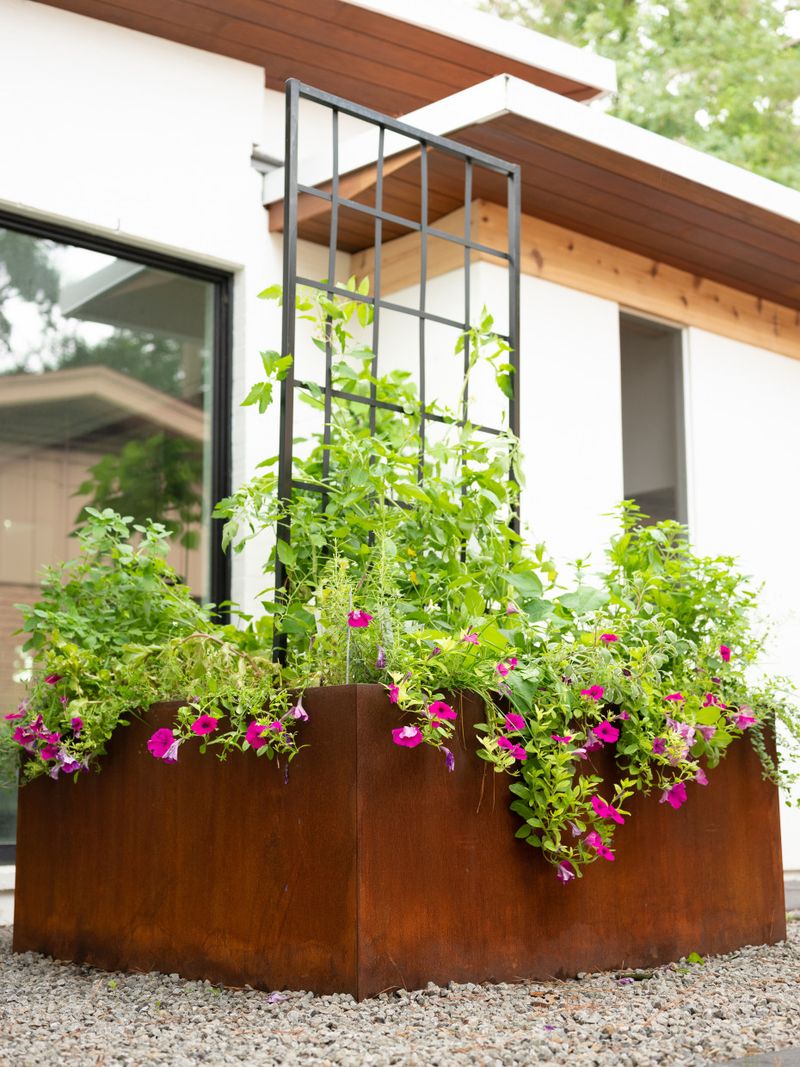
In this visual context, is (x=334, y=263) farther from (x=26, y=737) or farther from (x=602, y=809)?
(x=602, y=809)

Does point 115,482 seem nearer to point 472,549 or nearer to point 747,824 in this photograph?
point 472,549

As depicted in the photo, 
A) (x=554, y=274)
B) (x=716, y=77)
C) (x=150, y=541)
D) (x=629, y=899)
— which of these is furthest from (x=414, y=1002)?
(x=716, y=77)

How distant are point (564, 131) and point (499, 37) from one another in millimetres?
1081

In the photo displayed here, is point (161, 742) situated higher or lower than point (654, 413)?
lower

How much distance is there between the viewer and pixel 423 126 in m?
4.32

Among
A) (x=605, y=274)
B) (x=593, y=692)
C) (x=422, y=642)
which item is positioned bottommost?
(x=593, y=692)

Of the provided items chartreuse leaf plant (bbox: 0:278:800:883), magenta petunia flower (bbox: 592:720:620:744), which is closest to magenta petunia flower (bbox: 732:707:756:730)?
chartreuse leaf plant (bbox: 0:278:800:883)

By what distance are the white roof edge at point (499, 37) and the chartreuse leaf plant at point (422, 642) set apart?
5.43ft

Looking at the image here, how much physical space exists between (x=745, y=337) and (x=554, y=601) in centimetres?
271

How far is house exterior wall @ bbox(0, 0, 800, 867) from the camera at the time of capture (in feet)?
13.8

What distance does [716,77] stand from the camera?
12.0 m

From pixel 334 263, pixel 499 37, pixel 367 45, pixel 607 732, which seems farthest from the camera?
pixel 499 37

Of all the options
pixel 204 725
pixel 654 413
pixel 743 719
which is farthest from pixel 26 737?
pixel 654 413

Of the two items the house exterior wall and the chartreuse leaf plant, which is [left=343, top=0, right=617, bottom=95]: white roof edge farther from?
the chartreuse leaf plant
